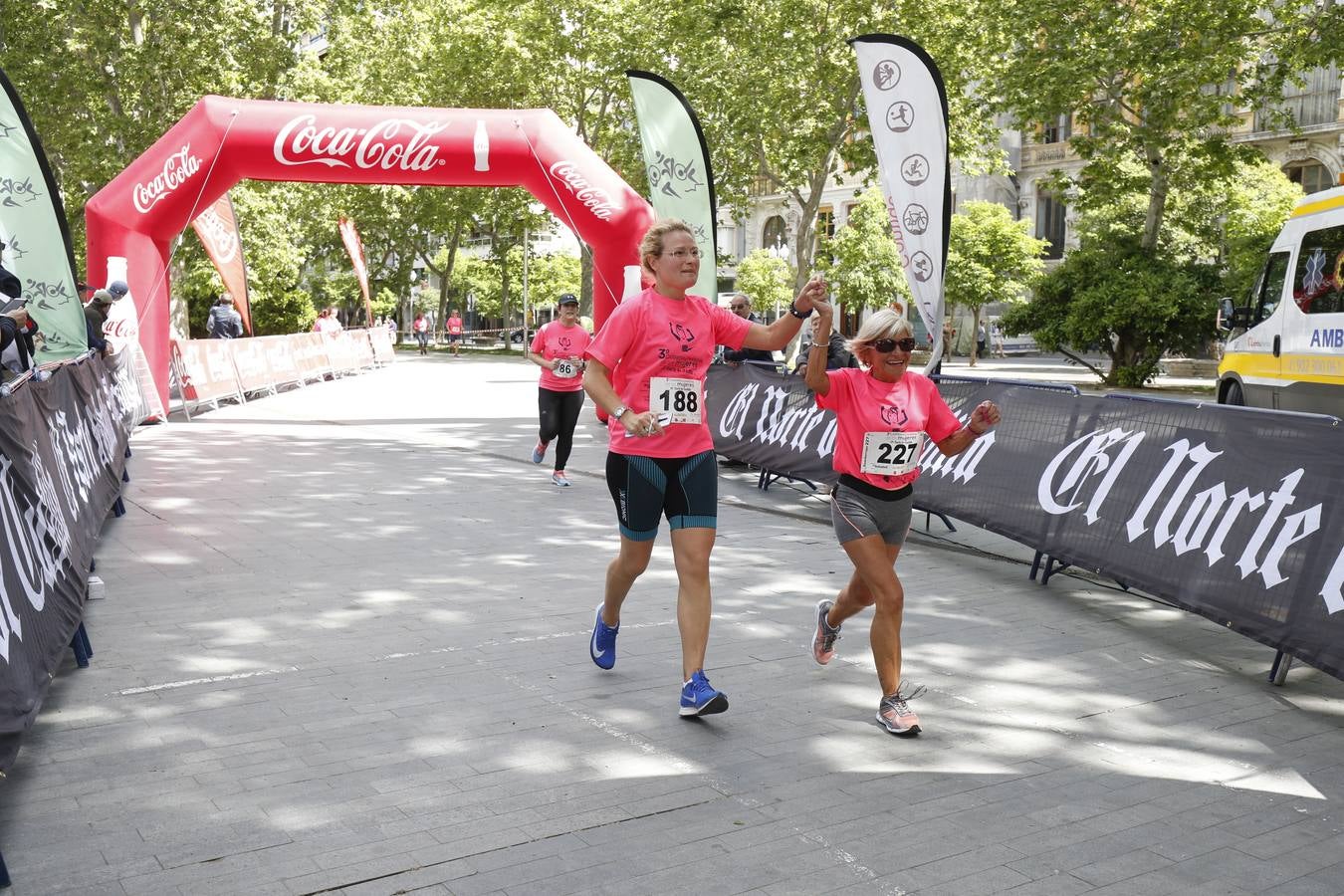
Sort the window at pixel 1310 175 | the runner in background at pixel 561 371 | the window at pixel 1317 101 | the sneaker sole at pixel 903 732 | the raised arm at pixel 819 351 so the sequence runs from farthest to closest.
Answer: the window at pixel 1310 175, the window at pixel 1317 101, the runner in background at pixel 561 371, the sneaker sole at pixel 903 732, the raised arm at pixel 819 351

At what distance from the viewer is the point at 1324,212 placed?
1328 centimetres

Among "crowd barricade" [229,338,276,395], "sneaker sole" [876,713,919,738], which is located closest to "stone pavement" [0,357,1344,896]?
"sneaker sole" [876,713,919,738]

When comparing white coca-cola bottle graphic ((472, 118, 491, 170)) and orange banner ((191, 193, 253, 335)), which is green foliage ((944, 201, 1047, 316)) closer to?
orange banner ((191, 193, 253, 335))

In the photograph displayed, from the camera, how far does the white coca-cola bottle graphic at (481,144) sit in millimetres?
17234

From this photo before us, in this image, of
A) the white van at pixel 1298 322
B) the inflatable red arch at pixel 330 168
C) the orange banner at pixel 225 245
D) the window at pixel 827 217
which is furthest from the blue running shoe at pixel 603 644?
the window at pixel 827 217

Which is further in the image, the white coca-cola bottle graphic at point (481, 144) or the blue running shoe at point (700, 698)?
the white coca-cola bottle graphic at point (481, 144)

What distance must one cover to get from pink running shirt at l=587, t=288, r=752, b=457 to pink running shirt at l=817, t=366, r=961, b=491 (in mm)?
546

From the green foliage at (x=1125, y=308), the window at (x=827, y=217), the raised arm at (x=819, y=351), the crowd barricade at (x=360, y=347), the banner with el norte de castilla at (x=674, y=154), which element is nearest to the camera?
the raised arm at (x=819, y=351)

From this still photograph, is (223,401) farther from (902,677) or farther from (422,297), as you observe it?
(422,297)

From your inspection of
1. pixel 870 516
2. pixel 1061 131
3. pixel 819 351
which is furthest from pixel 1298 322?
pixel 1061 131

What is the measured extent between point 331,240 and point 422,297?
98.6 feet

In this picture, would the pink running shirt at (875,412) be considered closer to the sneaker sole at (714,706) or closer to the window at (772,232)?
the sneaker sole at (714,706)

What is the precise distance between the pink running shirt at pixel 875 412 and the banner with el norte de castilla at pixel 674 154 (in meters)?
11.0

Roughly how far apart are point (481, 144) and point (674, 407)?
42.5 ft
